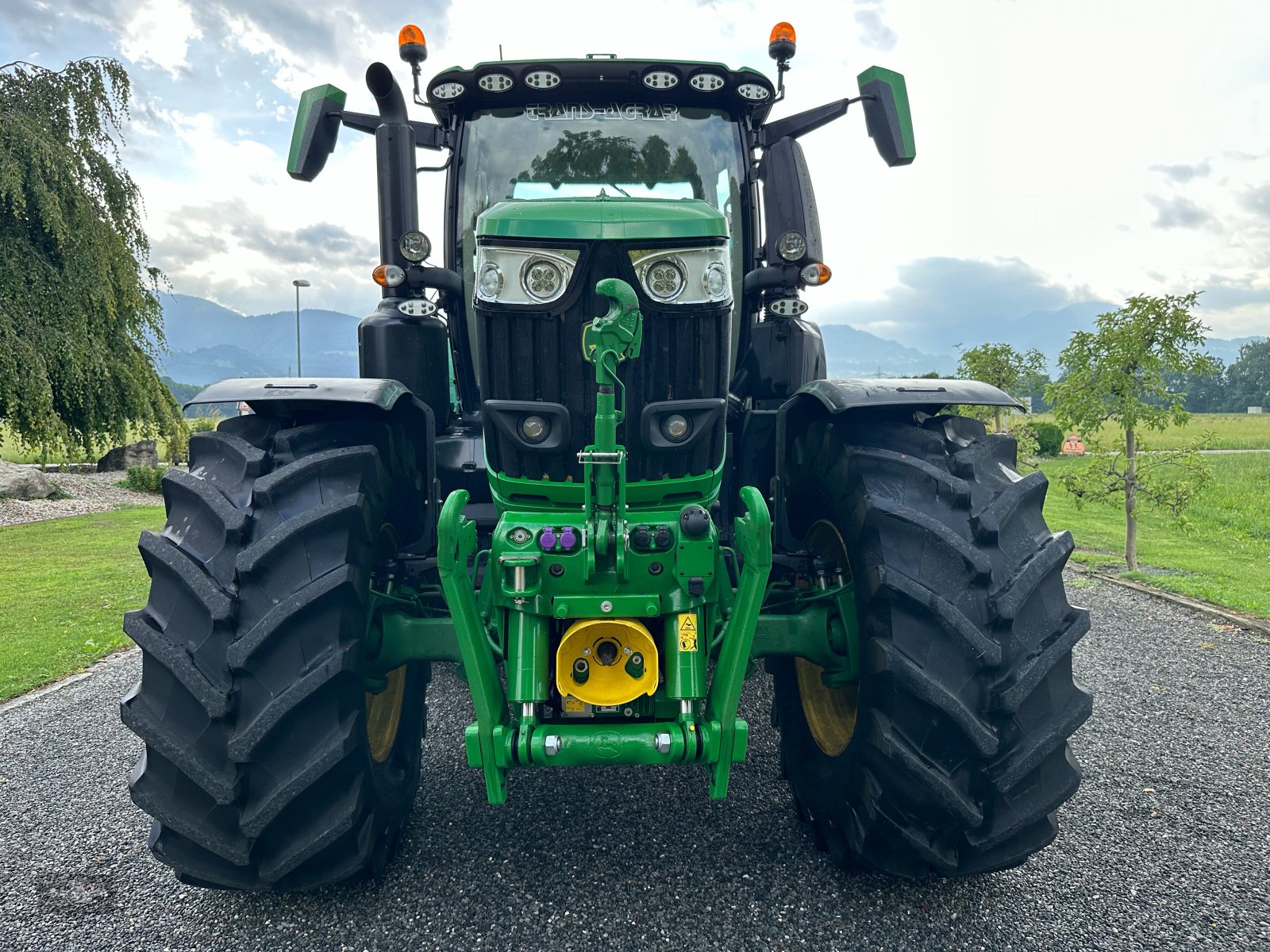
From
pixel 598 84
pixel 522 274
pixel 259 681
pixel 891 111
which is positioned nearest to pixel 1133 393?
pixel 891 111

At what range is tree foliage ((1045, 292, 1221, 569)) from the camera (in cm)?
756

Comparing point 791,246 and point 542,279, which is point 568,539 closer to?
point 542,279

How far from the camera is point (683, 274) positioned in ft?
7.75

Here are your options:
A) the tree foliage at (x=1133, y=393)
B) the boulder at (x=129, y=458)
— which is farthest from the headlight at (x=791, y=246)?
the boulder at (x=129, y=458)

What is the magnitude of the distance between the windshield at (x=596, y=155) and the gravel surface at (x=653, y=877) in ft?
6.80

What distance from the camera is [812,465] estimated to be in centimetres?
289

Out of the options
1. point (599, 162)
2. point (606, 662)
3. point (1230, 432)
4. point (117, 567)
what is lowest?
point (1230, 432)

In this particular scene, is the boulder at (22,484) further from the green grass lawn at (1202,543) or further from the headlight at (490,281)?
the green grass lawn at (1202,543)

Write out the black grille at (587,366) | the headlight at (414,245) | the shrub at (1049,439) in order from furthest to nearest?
the shrub at (1049,439), the headlight at (414,245), the black grille at (587,366)

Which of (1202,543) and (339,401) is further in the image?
(1202,543)

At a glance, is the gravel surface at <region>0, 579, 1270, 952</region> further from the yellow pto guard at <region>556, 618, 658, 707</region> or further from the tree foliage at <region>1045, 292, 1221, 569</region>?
the tree foliage at <region>1045, 292, 1221, 569</region>

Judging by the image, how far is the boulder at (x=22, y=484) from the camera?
14697mm

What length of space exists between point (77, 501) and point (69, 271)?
523cm

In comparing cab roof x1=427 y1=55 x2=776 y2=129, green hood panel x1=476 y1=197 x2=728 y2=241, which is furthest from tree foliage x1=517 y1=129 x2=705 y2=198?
green hood panel x1=476 y1=197 x2=728 y2=241
